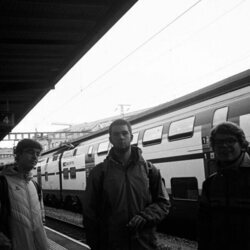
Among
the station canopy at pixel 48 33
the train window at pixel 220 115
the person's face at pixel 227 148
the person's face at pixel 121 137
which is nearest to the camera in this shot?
the person's face at pixel 227 148

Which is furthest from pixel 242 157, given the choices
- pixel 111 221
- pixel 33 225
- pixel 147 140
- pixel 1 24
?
pixel 147 140

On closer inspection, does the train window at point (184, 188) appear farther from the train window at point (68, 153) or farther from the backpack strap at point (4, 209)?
the train window at point (68, 153)

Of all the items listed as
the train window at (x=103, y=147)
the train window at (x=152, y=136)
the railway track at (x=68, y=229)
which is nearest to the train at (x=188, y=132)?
the train window at (x=152, y=136)

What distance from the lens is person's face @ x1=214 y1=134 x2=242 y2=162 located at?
2543mm

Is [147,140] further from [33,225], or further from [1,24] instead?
[33,225]

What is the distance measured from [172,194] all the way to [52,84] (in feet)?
12.3

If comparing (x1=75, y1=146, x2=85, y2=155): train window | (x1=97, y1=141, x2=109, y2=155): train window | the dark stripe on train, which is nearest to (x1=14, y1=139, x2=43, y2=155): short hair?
the dark stripe on train

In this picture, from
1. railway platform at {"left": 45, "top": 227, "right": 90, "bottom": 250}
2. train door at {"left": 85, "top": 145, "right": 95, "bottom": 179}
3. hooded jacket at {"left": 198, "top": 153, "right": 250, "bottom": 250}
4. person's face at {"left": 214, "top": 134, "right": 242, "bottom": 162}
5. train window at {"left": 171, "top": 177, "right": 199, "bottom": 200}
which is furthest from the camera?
train door at {"left": 85, "top": 145, "right": 95, "bottom": 179}

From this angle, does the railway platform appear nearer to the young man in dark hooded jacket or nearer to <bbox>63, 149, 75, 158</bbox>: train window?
the young man in dark hooded jacket

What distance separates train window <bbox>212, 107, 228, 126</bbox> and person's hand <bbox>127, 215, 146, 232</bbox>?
5.24m

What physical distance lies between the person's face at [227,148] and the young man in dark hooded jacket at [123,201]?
2.11 feet

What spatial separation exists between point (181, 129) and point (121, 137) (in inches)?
239

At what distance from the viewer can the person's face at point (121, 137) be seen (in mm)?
3050

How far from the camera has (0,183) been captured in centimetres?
318
